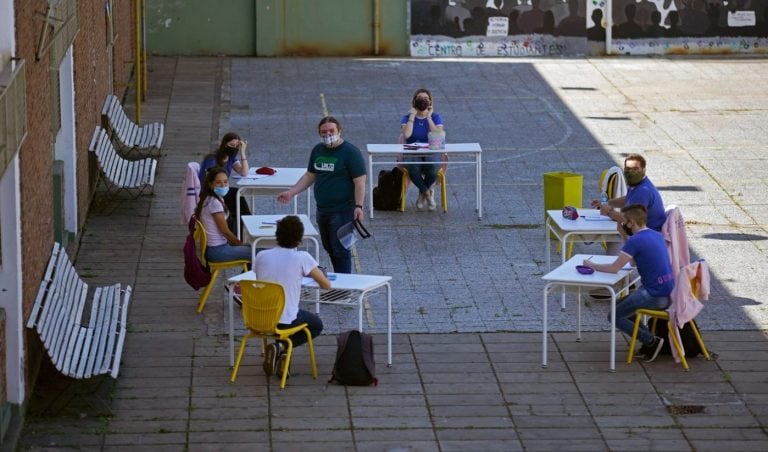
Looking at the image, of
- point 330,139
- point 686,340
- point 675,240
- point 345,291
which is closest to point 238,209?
point 330,139

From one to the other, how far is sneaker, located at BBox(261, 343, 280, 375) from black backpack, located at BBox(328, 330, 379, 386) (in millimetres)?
535

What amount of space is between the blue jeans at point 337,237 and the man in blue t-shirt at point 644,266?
285 cm

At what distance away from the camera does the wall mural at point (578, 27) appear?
3228 centimetres

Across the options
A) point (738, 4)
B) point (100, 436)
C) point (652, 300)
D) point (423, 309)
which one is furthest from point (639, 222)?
point (738, 4)

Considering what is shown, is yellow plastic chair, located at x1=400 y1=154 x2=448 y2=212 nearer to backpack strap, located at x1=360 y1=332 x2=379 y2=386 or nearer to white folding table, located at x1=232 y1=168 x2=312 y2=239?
white folding table, located at x1=232 y1=168 x2=312 y2=239

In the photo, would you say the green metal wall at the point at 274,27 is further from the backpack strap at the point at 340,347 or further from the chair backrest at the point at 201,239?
the backpack strap at the point at 340,347

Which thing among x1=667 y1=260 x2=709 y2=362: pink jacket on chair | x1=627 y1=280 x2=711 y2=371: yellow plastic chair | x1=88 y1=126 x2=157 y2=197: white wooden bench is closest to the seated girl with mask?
x1=88 y1=126 x2=157 y2=197: white wooden bench

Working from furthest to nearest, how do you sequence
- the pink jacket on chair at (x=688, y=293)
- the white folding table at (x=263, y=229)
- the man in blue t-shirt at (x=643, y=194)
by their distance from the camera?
1. the white folding table at (x=263, y=229)
2. the man in blue t-shirt at (x=643, y=194)
3. the pink jacket on chair at (x=688, y=293)

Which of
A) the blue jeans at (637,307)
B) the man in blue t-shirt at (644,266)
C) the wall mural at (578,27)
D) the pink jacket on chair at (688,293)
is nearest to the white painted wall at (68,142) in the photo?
the man in blue t-shirt at (644,266)

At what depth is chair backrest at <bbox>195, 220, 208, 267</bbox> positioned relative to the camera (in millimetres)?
14219

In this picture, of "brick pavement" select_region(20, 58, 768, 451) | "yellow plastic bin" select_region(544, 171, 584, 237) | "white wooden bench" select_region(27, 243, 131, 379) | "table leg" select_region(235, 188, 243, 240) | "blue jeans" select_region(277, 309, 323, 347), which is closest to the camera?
"brick pavement" select_region(20, 58, 768, 451)

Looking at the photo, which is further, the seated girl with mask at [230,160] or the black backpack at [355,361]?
the seated girl with mask at [230,160]

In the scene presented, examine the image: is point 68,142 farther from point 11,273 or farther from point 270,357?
point 11,273

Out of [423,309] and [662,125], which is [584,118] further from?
[423,309]
